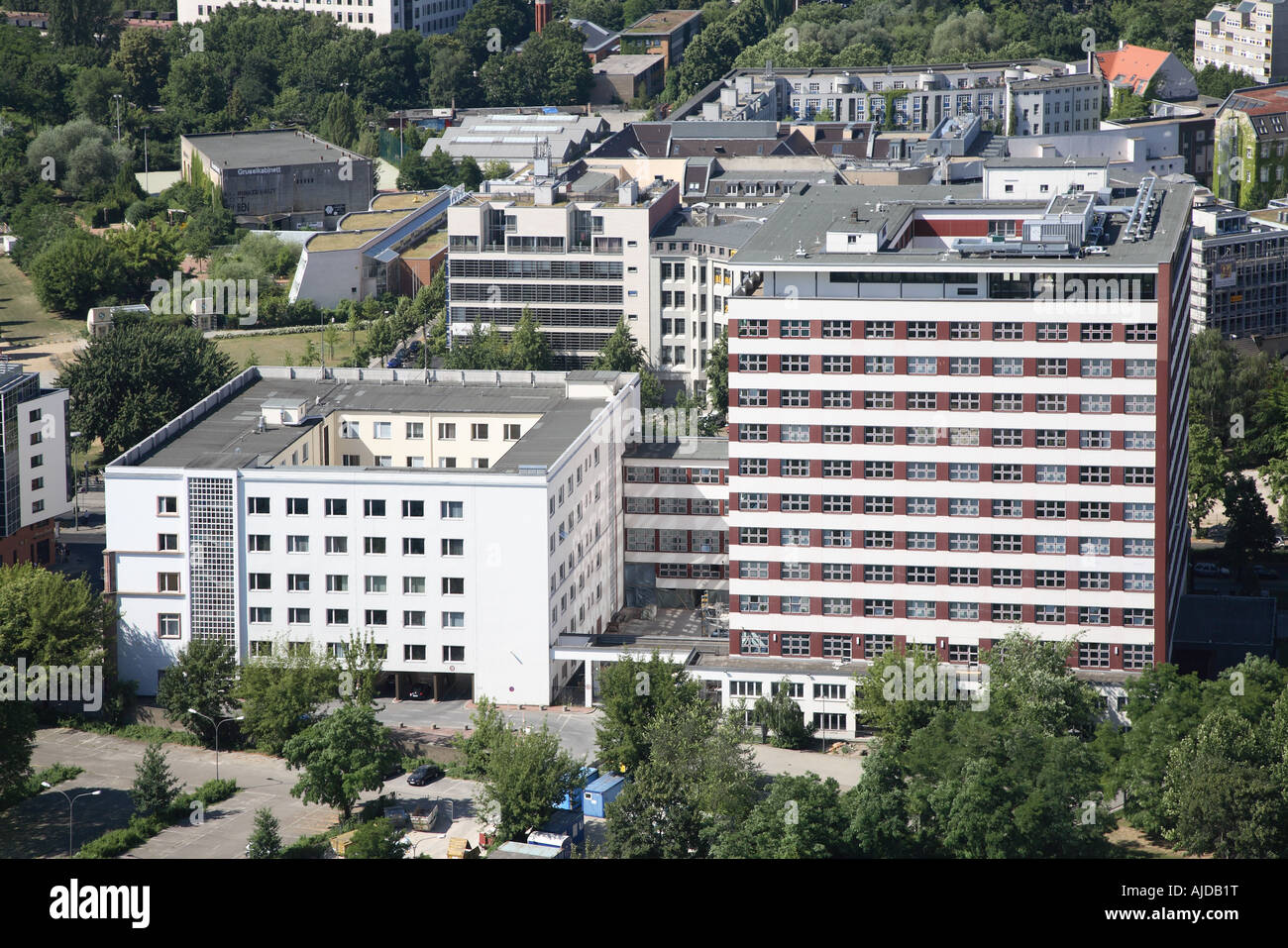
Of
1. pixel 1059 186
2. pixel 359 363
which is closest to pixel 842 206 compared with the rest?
pixel 1059 186

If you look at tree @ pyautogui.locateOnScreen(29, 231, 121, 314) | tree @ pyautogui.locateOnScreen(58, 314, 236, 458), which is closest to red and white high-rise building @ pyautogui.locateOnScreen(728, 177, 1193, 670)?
tree @ pyautogui.locateOnScreen(58, 314, 236, 458)

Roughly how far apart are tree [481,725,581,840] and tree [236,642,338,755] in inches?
433

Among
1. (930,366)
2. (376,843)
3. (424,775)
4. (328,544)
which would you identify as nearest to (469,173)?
(328,544)

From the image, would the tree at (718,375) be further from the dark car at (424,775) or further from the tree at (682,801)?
the tree at (682,801)

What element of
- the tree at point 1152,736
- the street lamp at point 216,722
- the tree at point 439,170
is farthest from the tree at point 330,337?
the tree at point 1152,736

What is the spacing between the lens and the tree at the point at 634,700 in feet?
242

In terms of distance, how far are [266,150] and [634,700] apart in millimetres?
122238

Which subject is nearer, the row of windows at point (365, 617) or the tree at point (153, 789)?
the tree at point (153, 789)

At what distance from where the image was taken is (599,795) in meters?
70.7

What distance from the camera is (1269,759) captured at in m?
66.6

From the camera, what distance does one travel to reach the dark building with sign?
584 feet

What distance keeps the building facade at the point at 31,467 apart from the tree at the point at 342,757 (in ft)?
99.2

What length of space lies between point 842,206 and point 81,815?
42.7m

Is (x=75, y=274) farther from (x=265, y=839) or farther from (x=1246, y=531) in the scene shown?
(x=265, y=839)
